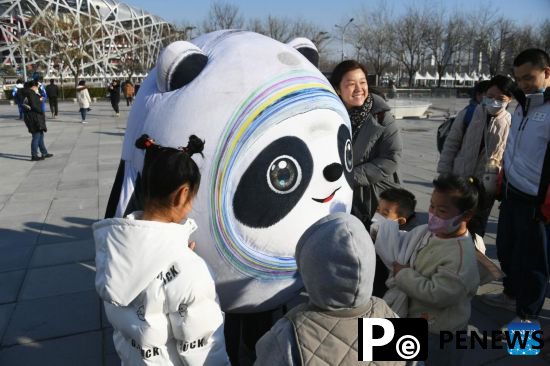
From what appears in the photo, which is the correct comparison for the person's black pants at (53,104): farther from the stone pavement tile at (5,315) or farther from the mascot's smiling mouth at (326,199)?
the mascot's smiling mouth at (326,199)

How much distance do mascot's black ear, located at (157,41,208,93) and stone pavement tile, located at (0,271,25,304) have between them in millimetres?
2760

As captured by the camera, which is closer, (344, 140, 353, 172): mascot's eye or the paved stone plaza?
(344, 140, 353, 172): mascot's eye

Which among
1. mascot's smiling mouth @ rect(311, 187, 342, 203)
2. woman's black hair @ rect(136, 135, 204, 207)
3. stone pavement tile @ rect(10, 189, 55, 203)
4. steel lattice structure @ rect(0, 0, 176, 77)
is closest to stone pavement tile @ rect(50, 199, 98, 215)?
stone pavement tile @ rect(10, 189, 55, 203)

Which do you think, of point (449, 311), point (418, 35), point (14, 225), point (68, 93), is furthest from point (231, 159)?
point (418, 35)

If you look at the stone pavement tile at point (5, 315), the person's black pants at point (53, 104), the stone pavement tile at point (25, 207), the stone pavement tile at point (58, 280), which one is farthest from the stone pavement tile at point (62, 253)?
the person's black pants at point (53, 104)

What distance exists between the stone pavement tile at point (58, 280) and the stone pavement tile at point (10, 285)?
53 mm

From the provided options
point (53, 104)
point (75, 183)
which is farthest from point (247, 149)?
point (53, 104)

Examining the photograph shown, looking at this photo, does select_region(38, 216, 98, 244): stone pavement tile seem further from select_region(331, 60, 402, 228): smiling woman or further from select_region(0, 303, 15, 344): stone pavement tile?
select_region(331, 60, 402, 228): smiling woman

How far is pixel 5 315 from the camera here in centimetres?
355

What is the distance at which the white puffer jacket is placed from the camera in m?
1.67

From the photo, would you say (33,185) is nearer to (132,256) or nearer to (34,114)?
(34,114)

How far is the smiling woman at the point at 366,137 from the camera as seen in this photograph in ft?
10.2

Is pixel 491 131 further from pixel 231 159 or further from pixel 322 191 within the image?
pixel 231 159

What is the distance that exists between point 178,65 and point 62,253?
347 cm
